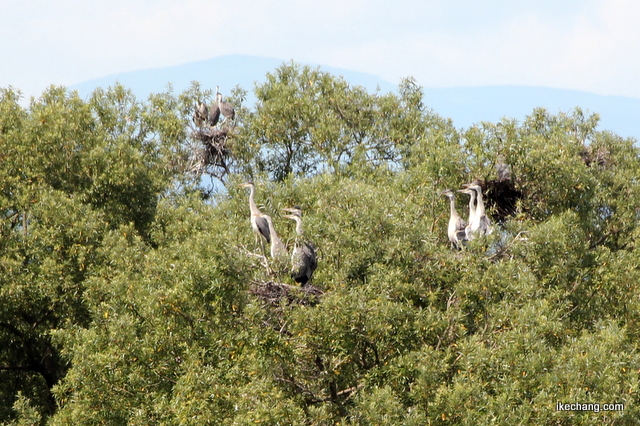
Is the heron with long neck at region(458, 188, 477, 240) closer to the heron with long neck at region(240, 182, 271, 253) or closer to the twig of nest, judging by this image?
the heron with long neck at region(240, 182, 271, 253)

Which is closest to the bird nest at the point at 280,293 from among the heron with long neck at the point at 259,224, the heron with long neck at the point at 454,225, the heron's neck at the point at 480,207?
the heron with long neck at the point at 259,224

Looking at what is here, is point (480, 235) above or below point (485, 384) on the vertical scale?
above

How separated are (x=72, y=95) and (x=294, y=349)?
1241cm

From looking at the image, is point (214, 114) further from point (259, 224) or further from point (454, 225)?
point (259, 224)

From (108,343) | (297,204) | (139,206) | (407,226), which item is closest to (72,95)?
(139,206)

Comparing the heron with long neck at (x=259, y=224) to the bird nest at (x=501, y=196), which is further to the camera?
the bird nest at (x=501, y=196)

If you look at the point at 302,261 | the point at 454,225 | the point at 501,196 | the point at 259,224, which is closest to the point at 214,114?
the point at 501,196

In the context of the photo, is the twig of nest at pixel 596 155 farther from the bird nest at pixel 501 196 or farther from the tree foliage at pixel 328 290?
the bird nest at pixel 501 196

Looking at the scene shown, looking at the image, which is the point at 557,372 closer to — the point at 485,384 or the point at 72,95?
the point at 485,384

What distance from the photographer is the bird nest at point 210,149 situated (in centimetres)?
2597

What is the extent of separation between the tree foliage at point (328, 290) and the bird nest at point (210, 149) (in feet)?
9.25

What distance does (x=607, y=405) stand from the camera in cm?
1059

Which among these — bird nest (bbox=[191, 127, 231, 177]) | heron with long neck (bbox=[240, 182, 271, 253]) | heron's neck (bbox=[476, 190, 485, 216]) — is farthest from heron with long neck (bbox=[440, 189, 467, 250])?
bird nest (bbox=[191, 127, 231, 177])

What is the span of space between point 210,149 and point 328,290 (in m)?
14.2
